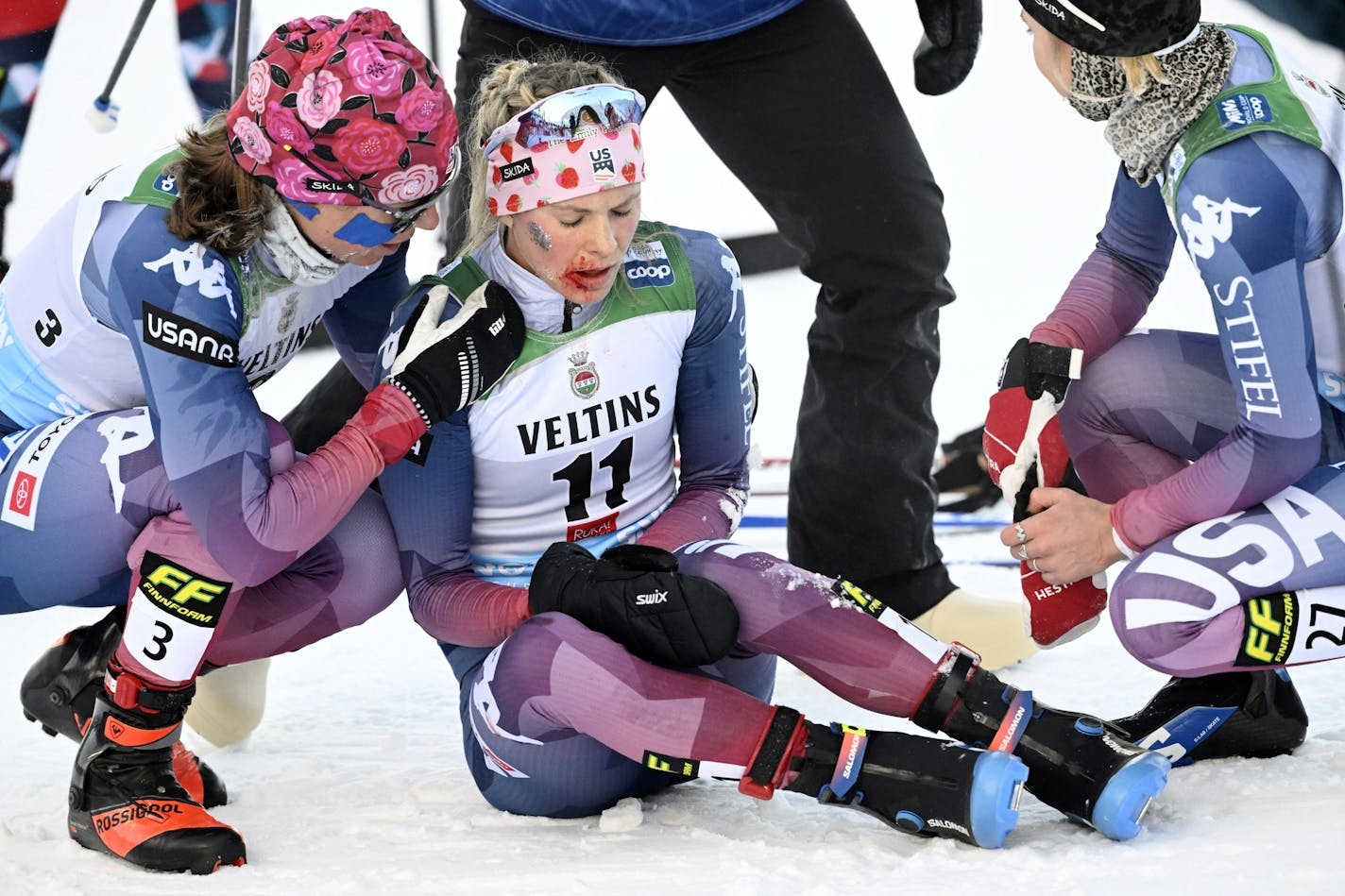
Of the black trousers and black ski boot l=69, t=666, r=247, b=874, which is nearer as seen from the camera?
black ski boot l=69, t=666, r=247, b=874

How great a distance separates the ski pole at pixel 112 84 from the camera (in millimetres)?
4344

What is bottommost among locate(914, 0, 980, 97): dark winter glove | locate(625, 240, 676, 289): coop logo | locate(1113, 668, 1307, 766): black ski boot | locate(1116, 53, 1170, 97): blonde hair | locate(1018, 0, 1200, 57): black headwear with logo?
locate(1113, 668, 1307, 766): black ski boot

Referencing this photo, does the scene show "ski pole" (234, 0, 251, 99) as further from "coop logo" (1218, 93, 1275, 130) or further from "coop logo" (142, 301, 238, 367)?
"coop logo" (1218, 93, 1275, 130)

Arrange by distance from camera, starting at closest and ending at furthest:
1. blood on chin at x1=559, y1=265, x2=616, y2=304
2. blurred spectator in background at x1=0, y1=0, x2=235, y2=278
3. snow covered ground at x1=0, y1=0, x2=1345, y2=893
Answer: snow covered ground at x1=0, y1=0, x2=1345, y2=893 → blood on chin at x1=559, y1=265, x2=616, y2=304 → blurred spectator in background at x1=0, y1=0, x2=235, y2=278

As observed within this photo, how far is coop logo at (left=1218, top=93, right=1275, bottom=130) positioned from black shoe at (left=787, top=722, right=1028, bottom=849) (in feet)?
2.74

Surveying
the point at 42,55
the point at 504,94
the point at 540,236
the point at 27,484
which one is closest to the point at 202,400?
the point at 27,484

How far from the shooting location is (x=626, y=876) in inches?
69.9

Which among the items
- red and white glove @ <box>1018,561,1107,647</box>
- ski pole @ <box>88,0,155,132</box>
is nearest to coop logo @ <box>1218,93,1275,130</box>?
red and white glove @ <box>1018,561,1107,647</box>

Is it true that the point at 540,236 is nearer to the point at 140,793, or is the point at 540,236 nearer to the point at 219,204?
the point at 219,204

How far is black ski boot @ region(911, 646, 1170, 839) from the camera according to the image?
175 centimetres

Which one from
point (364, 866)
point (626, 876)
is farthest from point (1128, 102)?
point (364, 866)

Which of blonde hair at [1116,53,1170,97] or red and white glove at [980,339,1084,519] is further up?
blonde hair at [1116,53,1170,97]

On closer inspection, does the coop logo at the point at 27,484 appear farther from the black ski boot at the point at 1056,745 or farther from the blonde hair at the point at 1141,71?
the blonde hair at the point at 1141,71

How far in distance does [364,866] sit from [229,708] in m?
0.69
